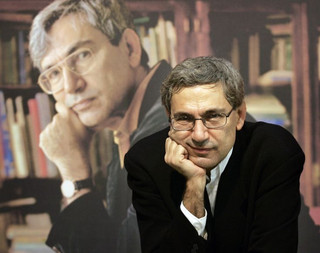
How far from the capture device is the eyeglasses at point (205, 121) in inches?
62.6

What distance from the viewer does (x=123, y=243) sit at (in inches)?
113

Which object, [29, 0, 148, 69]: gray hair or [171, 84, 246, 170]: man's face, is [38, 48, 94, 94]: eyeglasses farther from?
[171, 84, 246, 170]: man's face

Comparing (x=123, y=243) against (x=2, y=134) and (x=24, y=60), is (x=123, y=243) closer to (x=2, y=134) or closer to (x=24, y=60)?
(x=2, y=134)

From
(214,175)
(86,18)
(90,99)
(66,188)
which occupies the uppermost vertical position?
(86,18)

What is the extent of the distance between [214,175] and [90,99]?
51.5 inches

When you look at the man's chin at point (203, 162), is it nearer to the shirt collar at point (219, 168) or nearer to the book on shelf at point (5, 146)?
the shirt collar at point (219, 168)

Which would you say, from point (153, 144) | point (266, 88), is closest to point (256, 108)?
point (266, 88)

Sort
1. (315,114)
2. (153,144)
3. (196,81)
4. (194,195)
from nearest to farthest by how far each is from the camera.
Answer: (196,81) → (194,195) → (153,144) → (315,114)

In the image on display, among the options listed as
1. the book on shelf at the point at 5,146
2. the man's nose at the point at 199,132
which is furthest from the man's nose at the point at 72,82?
the man's nose at the point at 199,132

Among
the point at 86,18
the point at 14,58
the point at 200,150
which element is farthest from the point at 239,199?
the point at 14,58

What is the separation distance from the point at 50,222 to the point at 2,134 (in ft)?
1.83

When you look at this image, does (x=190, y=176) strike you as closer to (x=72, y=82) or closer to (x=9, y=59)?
(x=72, y=82)

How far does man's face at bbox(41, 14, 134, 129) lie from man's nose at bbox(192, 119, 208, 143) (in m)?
1.34

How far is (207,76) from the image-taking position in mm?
1572
